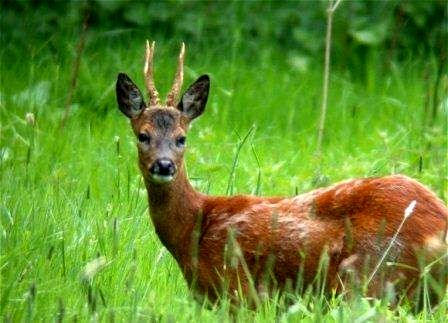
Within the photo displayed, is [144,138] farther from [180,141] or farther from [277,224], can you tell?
[277,224]

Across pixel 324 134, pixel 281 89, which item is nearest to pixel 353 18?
pixel 281 89

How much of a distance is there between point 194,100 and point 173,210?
702 mm

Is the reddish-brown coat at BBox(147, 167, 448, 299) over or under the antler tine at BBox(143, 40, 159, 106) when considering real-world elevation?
under

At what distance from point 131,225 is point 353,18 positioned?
4992 mm

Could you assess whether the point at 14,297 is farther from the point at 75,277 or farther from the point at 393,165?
the point at 393,165

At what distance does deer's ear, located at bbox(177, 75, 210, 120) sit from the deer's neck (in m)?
0.43

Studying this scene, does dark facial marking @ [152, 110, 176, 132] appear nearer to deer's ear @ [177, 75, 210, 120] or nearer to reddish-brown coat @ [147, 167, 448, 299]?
deer's ear @ [177, 75, 210, 120]

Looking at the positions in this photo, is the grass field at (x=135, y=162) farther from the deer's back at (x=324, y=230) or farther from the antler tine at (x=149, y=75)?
the antler tine at (x=149, y=75)

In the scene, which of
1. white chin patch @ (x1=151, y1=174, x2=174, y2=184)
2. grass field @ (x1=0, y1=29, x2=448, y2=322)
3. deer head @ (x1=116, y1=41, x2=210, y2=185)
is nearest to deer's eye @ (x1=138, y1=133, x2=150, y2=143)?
deer head @ (x1=116, y1=41, x2=210, y2=185)

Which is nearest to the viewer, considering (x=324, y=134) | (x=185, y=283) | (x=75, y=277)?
(x=75, y=277)

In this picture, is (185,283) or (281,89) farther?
(281,89)

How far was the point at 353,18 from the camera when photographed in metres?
12.7

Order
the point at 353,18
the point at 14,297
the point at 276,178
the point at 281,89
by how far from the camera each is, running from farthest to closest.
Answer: the point at 353,18 < the point at 281,89 < the point at 276,178 < the point at 14,297

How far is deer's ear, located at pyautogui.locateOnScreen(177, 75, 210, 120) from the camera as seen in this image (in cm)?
826
